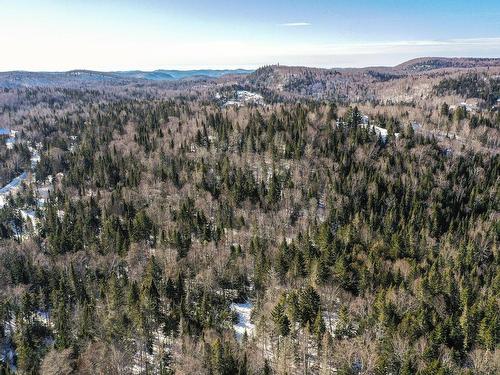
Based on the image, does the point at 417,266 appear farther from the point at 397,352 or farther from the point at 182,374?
the point at 182,374

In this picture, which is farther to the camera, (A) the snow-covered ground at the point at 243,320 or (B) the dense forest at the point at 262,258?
(A) the snow-covered ground at the point at 243,320

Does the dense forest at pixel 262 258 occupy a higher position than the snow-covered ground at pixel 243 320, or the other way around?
the dense forest at pixel 262 258

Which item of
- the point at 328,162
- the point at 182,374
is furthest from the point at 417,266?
the point at 328,162

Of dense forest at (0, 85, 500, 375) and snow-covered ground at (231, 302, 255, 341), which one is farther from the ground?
dense forest at (0, 85, 500, 375)

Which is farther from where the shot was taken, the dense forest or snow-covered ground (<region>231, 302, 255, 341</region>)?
snow-covered ground (<region>231, 302, 255, 341</region>)
